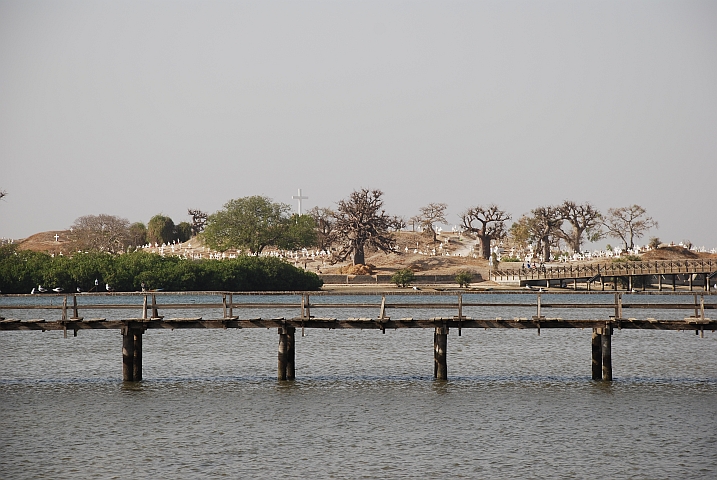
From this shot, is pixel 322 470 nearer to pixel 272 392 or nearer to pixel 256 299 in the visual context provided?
pixel 272 392

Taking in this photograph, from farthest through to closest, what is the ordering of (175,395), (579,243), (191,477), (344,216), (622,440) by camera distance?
(579,243)
(344,216)
(175,395)
(622,440)
(191,477)

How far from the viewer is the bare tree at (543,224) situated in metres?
160

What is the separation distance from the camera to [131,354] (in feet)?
121

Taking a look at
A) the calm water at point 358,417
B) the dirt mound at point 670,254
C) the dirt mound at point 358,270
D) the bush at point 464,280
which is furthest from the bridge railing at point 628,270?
the calm water at point 358,417

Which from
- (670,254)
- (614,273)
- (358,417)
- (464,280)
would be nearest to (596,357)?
(358,417)

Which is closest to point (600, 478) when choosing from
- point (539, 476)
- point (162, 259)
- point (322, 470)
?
point (539, 476)

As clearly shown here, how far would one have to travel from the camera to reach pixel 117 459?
25422mm

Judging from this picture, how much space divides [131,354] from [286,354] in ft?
19.2

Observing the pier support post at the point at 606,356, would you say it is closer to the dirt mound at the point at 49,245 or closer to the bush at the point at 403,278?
the bush at the point at 403,278

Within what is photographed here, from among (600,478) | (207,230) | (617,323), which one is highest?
(207,230)

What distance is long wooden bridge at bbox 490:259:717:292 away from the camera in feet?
379

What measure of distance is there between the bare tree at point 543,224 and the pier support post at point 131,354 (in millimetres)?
126572

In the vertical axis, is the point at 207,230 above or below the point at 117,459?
above

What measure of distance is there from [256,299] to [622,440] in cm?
8585
